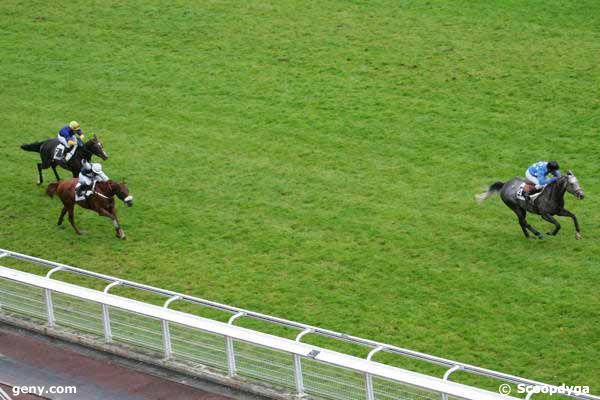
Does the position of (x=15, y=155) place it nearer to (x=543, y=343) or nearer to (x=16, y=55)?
(x=16, y=55)

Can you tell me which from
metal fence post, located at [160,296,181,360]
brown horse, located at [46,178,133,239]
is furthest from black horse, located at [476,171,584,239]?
metal fence post, located at [160,296,181,360]

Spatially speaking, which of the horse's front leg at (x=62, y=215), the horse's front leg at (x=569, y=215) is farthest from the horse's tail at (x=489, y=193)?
the horse's front leg at (x=62, y=215)

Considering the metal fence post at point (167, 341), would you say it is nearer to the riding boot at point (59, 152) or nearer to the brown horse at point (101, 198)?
the brown horse at point (101, 198)

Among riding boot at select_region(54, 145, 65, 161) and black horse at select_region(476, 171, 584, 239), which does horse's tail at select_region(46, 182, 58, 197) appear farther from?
black horse at select_region(476, 171, 584, 239)

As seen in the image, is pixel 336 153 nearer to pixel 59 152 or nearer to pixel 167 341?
pixel 59 152

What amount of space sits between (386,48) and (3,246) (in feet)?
31.1

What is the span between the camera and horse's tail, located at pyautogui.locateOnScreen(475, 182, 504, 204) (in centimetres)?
1511

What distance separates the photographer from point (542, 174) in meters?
Answer: 14.6

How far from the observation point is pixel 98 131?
19.1 meters

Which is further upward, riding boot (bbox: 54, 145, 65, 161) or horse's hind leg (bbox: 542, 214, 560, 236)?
riding boot (bbox: 54, 145, 65, 161)

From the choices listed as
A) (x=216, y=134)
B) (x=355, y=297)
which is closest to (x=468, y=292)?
(x=355, y=297)

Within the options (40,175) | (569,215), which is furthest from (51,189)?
(569,215)

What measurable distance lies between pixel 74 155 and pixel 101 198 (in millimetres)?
1543

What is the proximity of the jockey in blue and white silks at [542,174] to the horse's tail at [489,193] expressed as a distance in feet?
1.73
